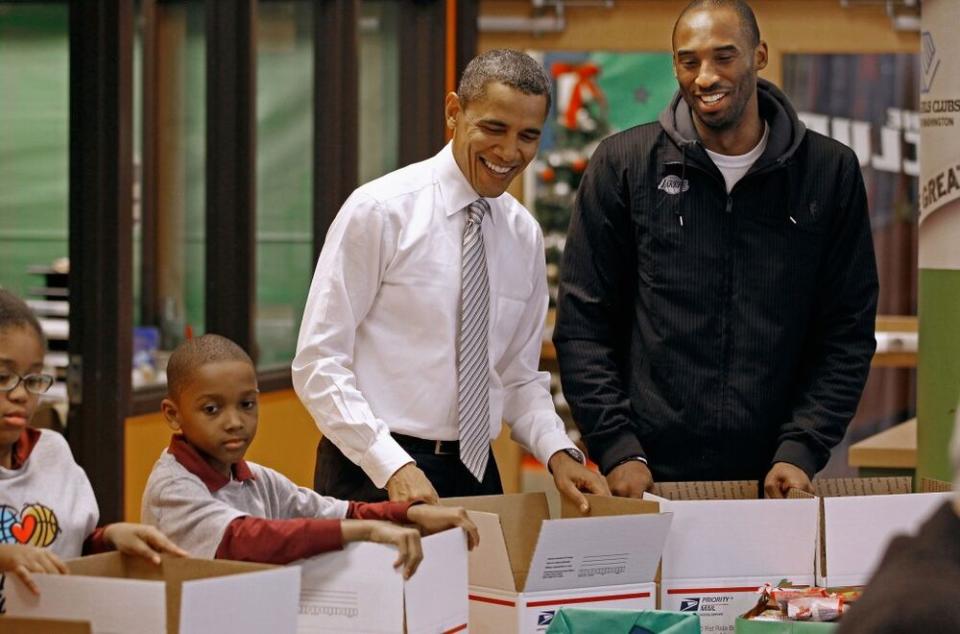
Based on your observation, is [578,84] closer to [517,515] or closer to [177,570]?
[517,515]

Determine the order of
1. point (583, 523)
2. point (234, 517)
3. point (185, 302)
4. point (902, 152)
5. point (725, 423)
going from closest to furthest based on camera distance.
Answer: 1. point (234, 517)
2. point (583, 523)
3. point (725, 423)
4. point (185, 302)
5. point (902, 152)

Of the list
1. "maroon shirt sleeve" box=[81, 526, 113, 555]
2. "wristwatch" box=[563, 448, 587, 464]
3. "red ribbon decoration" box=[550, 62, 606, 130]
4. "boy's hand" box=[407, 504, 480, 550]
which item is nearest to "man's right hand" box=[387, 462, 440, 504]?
"boy's hand" box=[407, 504, 480, 550]

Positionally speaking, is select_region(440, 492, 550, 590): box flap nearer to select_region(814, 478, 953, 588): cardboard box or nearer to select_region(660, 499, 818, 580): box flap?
select_region(660, 499, 818, 580): box flap

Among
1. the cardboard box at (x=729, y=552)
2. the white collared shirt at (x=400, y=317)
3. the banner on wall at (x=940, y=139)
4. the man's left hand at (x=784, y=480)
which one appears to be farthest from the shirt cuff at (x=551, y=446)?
the banner on wall at (x=940, y=139)

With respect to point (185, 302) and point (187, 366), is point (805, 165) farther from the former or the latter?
point (185, 302)

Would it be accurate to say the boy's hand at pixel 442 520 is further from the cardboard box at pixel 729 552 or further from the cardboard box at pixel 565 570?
the cardboard box at pixel 729 552

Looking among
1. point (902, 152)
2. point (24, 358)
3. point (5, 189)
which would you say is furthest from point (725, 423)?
point (902, 152)

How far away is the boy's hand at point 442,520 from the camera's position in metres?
2.33

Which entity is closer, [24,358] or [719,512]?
[24,358]

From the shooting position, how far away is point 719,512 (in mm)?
2629

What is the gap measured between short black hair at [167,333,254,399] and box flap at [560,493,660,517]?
637mm

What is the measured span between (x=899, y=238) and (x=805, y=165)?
5377mm

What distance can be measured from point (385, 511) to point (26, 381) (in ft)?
1.89

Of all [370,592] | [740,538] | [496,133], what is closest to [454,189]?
[496,133]
